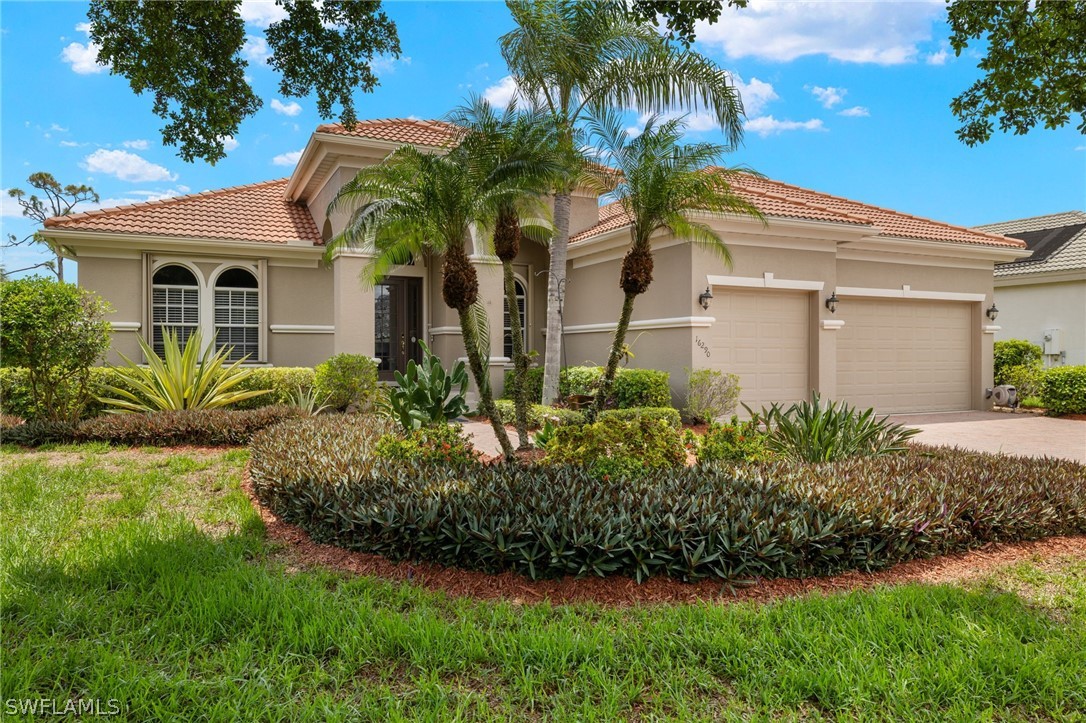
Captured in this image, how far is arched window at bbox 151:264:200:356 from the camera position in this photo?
1422cm

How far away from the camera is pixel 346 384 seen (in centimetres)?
1230

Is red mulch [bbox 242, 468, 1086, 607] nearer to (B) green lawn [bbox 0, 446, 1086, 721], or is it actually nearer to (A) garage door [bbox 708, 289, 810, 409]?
(B) green lawn [bbox 0, 446, 1086, 721]

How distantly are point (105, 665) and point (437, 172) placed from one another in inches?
193

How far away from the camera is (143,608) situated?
3900mm

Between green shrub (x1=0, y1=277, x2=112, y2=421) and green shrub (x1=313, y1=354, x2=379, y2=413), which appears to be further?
green shrub (x1=313, y1=354, x2=379, y2=413)

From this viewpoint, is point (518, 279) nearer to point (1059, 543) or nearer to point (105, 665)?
point (1059, 543)

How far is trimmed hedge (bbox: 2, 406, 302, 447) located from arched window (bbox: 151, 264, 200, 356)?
15.2 feet

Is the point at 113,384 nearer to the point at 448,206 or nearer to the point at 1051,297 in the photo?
the point at 448,206

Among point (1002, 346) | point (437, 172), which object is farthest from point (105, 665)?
point (1002, 346)

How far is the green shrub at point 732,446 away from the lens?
6914 millimetres

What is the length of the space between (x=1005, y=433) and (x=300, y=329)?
14351 millimetres

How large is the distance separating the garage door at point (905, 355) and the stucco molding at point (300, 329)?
1151 centimetres

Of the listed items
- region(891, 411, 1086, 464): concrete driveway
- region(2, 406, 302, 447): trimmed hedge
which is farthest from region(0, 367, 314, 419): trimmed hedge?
region(891, 411, 1086, 464): concrete driveway

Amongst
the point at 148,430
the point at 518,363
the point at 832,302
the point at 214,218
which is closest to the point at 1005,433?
the point at 832,302
